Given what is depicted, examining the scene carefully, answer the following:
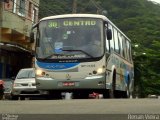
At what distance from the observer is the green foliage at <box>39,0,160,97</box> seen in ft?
162

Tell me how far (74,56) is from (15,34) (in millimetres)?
20718

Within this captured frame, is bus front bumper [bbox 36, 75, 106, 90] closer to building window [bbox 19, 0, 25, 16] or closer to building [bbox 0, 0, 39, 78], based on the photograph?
building [bbox 0, 0, 39, 78]

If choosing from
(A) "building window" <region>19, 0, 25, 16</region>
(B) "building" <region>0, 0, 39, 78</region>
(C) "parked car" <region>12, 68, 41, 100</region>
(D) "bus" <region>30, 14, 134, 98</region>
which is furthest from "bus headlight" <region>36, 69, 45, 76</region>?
(A) "building window" <region>19, 0, 25, 16</region>

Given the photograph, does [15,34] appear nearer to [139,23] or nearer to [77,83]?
[77,83]

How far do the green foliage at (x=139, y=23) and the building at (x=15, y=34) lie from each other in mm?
2166

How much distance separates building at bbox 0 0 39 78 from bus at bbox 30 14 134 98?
583 inches

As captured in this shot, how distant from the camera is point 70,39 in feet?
56.1

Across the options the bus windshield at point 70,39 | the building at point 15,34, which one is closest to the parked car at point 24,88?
the bus windshield at point 70,39

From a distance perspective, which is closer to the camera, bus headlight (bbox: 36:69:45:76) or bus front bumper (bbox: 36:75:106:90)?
bus front bumper (bbox: 36:75:106:90)

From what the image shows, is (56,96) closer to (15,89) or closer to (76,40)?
(76,40)

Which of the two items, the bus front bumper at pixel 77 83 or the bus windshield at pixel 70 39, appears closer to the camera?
the bus front bumper at pixel 77 83

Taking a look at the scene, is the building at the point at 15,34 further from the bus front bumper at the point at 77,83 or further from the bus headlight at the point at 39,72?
the bus front bumper at the point at 77,83

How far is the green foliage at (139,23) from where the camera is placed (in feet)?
162

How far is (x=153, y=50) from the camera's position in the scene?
175 feet
